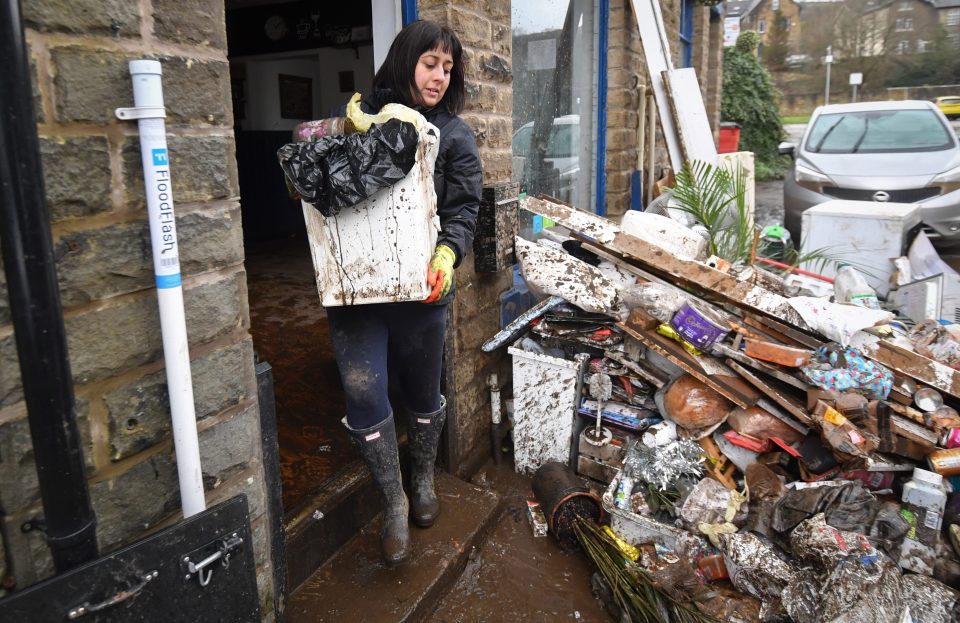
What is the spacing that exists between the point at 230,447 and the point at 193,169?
74 centimetres

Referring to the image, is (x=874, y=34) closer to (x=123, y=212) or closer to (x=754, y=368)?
(x=754, y=368)

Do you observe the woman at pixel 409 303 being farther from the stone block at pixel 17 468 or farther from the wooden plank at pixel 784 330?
the wooden plank at pixel 784 330

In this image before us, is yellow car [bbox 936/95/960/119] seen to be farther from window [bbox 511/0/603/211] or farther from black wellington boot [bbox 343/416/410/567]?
black wellington boot [bbox 343/416/410/567]

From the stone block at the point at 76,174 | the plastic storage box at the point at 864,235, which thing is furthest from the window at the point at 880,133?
the stone block at the point at 76,174

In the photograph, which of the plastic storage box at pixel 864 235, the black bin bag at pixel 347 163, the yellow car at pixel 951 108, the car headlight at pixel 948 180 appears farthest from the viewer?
the yellow car at pixel 951 108

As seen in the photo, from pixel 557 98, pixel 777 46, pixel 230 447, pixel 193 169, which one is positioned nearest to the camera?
pixel 193 169

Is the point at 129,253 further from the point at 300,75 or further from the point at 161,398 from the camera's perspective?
the point at 300,75

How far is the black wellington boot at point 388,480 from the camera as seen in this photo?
237cm

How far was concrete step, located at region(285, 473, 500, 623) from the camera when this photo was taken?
2307 millimetres

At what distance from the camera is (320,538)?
8.34 feet

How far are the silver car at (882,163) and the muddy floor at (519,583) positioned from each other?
6.46 meters

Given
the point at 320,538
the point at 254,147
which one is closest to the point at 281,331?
the point at 320,538

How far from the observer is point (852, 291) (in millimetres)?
3871

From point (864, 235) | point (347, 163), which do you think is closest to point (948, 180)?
point (864, 235)
